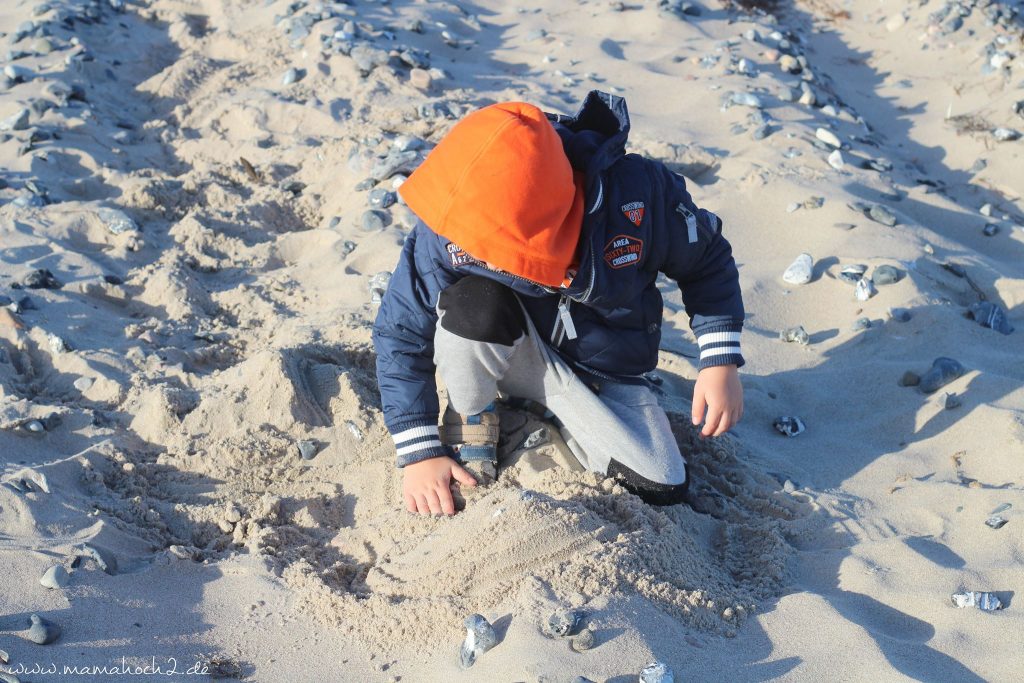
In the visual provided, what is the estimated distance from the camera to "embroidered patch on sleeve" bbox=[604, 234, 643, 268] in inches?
96.7

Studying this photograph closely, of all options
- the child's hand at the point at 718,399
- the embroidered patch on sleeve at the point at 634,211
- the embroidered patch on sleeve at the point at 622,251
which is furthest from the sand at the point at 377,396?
the embroidered patch on sleeve at the point at 634,211

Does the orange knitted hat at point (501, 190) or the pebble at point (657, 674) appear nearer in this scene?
the pebble at point (657, 674)

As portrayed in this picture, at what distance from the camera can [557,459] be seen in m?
2.62

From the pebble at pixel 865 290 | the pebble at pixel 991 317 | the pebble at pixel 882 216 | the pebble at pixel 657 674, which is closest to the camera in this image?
the pebble at pixel 657 674

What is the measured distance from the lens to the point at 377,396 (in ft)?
9.89

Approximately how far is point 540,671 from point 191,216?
3.13m

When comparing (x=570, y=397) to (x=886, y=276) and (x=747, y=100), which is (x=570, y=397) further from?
(x=747, y=100)

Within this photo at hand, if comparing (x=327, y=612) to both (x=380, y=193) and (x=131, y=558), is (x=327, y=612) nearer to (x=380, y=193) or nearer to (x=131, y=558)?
(x=131, y=558)

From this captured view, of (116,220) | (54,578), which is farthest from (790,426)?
(116,220)

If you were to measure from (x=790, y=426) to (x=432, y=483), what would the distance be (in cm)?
135

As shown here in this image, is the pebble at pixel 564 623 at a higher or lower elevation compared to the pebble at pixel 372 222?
higher

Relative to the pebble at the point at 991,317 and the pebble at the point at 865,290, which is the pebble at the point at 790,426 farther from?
the pebble at the point at 991,317

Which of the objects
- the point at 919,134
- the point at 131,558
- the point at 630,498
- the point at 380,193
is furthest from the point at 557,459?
the point at 919,134

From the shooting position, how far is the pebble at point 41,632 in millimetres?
1984
